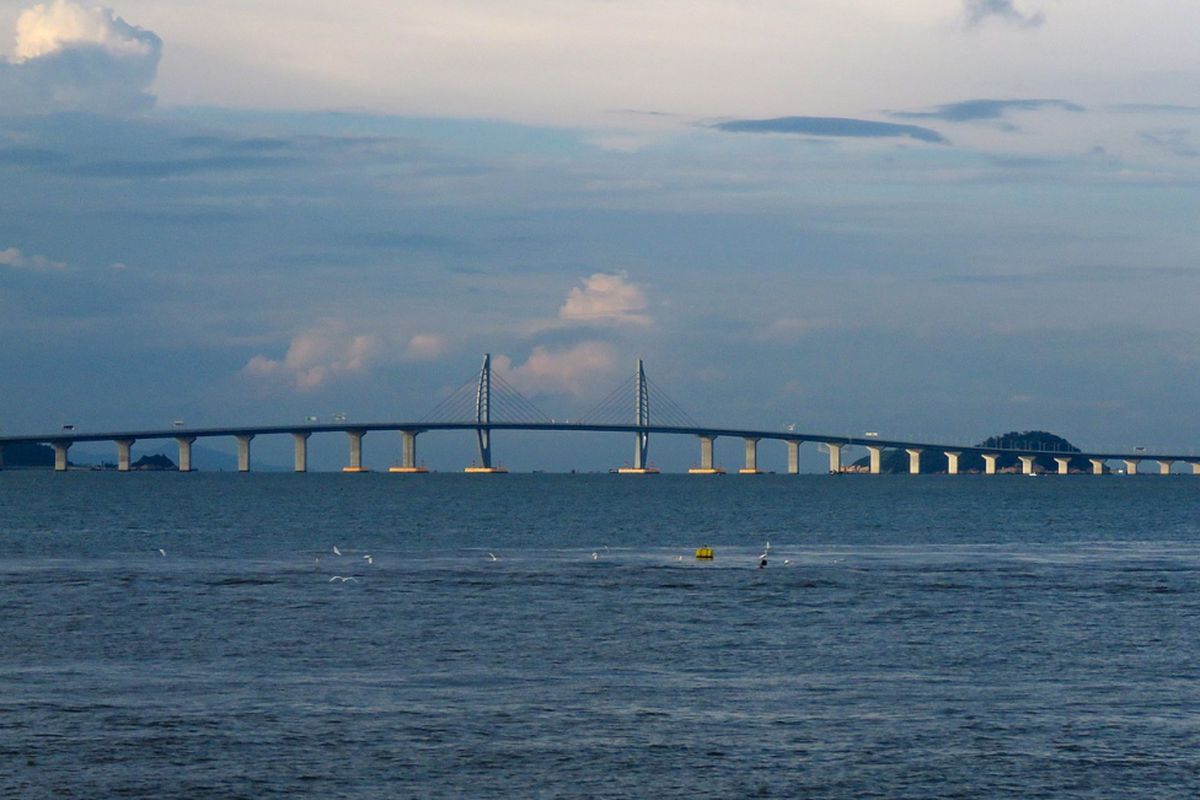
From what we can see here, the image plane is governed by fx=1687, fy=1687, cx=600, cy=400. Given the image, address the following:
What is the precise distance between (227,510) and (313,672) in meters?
94.1

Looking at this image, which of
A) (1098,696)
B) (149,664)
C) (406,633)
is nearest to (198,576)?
(406,633)

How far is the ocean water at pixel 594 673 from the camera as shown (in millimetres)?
27297

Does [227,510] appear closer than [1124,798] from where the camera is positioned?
No

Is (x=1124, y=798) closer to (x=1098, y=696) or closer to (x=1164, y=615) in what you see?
(x=1098, y=696)

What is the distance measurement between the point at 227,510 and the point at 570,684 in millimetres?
96914

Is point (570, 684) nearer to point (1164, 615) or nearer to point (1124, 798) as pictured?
point (1124, 798)

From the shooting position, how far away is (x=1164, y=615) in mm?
50375

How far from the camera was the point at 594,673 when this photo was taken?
37594 mm

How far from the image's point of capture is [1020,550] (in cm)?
8419

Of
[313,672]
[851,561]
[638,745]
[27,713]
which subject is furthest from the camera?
[851,561]

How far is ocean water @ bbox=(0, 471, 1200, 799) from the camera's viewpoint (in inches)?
1075

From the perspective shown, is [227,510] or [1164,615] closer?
[1164,615]

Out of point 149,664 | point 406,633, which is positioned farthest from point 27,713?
point 406,633

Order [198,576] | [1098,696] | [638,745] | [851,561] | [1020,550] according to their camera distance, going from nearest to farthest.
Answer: [638,745]
[1098,696]
[198,576]
[851,561]
[1020,550]
